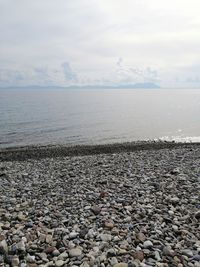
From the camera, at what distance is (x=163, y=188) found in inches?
412

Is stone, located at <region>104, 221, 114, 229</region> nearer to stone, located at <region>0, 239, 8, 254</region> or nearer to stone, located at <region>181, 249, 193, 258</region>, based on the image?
stone, located at <region>181, 249, 193, 258</region>

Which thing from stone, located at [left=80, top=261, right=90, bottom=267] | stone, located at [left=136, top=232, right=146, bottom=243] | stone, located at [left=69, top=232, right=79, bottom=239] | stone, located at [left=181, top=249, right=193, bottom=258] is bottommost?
stone, located at [left=181, top=249, right=193, bottom=258]

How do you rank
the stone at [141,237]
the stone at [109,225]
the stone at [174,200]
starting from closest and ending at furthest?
the stone at [141,237]
the stone at [109,225]
the stone at [174,200]

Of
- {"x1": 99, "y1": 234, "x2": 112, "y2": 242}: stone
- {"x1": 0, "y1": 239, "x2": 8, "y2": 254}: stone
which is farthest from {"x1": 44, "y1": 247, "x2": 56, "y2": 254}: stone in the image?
{"x1": 99, "y1": 234, "x2": 112, "y2": 242}: stone

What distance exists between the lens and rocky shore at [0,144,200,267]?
19.7 ft

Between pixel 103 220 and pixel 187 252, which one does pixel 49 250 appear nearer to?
pixel 103 220

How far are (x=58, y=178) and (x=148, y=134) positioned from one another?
113 feet

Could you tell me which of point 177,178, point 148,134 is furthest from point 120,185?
point 148,134

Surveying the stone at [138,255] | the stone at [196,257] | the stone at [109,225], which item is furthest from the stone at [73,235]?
the stone at [196,257]

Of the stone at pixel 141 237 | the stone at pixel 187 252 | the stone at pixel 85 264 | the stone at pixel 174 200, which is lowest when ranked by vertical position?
the stone at pixel 187 252

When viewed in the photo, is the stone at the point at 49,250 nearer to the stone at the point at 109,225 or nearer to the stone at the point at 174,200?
the stone at the point at 109,225

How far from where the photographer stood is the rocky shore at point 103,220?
236 inches

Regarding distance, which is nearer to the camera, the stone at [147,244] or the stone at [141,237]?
the stone at [147,244]

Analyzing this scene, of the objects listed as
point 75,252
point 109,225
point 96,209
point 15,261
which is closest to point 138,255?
point 75,252
